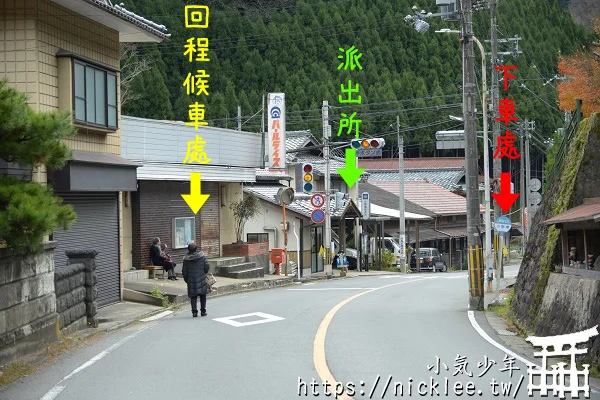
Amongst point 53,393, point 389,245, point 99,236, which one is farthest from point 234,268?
point 389,245

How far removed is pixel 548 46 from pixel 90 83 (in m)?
65.4

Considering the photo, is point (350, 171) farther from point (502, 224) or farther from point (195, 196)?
point (502, 224)

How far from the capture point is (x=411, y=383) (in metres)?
10.2

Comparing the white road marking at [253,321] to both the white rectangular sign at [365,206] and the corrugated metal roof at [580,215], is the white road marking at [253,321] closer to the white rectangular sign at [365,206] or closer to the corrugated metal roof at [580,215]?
the corrugated metal roof at [580,215]

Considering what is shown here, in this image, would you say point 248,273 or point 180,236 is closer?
point 180,236

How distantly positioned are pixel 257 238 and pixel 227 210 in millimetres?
3815

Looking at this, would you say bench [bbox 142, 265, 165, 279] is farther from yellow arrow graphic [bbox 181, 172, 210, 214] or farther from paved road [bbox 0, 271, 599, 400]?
paved road [bbox 0, 271, 599, 400]

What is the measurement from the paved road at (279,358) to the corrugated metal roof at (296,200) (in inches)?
797

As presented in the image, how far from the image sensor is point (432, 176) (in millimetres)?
75438

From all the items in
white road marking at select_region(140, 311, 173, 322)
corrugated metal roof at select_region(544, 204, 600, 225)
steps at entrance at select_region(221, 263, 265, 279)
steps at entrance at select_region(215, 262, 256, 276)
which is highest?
corrugated metal roof at select_region(544, 204, 600, 225)

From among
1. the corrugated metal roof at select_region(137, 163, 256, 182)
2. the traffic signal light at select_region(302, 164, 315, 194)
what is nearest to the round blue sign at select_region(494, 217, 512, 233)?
the traffic signal light at select_region(302, 164, 315, 194)

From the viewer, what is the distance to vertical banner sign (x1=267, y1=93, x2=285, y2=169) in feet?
119

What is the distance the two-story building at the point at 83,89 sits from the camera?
17516 millimetres

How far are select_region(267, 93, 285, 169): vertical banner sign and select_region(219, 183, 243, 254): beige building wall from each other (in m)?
2.05
